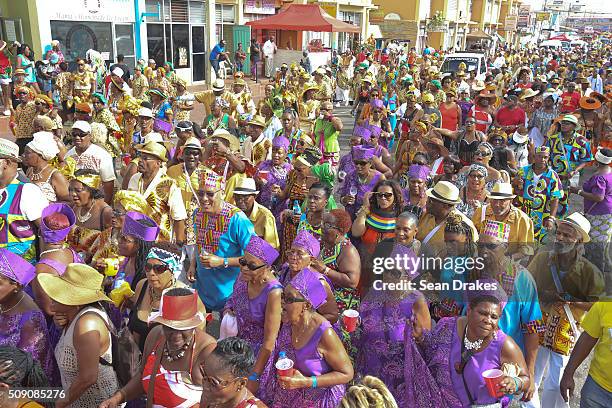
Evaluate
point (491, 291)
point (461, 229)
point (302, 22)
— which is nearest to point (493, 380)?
point (491, 291)

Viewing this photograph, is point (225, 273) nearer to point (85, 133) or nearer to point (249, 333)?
point (249, 333)

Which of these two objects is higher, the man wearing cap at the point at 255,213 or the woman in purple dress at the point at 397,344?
the man wearing cap at the point at 255,213

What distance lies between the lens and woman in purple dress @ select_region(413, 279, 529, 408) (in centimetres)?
311

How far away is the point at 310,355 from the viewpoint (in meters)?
3.14

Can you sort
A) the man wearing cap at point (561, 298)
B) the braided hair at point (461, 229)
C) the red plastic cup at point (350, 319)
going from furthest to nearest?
1. the braided hair at point (461, 229)
2. the man wearing cap at point (561, 298)
3. the red plastic cup at point (350, 319)

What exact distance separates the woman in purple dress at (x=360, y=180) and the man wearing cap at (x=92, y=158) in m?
2.52

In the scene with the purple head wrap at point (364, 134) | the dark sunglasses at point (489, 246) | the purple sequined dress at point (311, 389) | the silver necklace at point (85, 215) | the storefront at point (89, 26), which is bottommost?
the purple sequined dress at point (311, 389)

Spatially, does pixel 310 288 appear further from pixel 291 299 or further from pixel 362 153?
pixel 362 153

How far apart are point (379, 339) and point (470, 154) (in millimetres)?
4266

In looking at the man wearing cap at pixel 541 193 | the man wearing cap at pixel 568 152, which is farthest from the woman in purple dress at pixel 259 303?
the man wearing cap at pixel 568 152

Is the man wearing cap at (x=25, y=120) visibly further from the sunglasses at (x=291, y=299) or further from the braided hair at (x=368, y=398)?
the braided hair at (x=368, y=398)

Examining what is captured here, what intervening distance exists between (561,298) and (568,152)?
485cm

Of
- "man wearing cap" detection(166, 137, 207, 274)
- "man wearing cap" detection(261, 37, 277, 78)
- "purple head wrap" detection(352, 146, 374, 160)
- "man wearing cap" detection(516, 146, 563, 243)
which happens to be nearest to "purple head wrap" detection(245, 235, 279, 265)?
"man wearing cap" detection(166, 137, 207, 274)

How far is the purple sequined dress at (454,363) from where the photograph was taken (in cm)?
313
